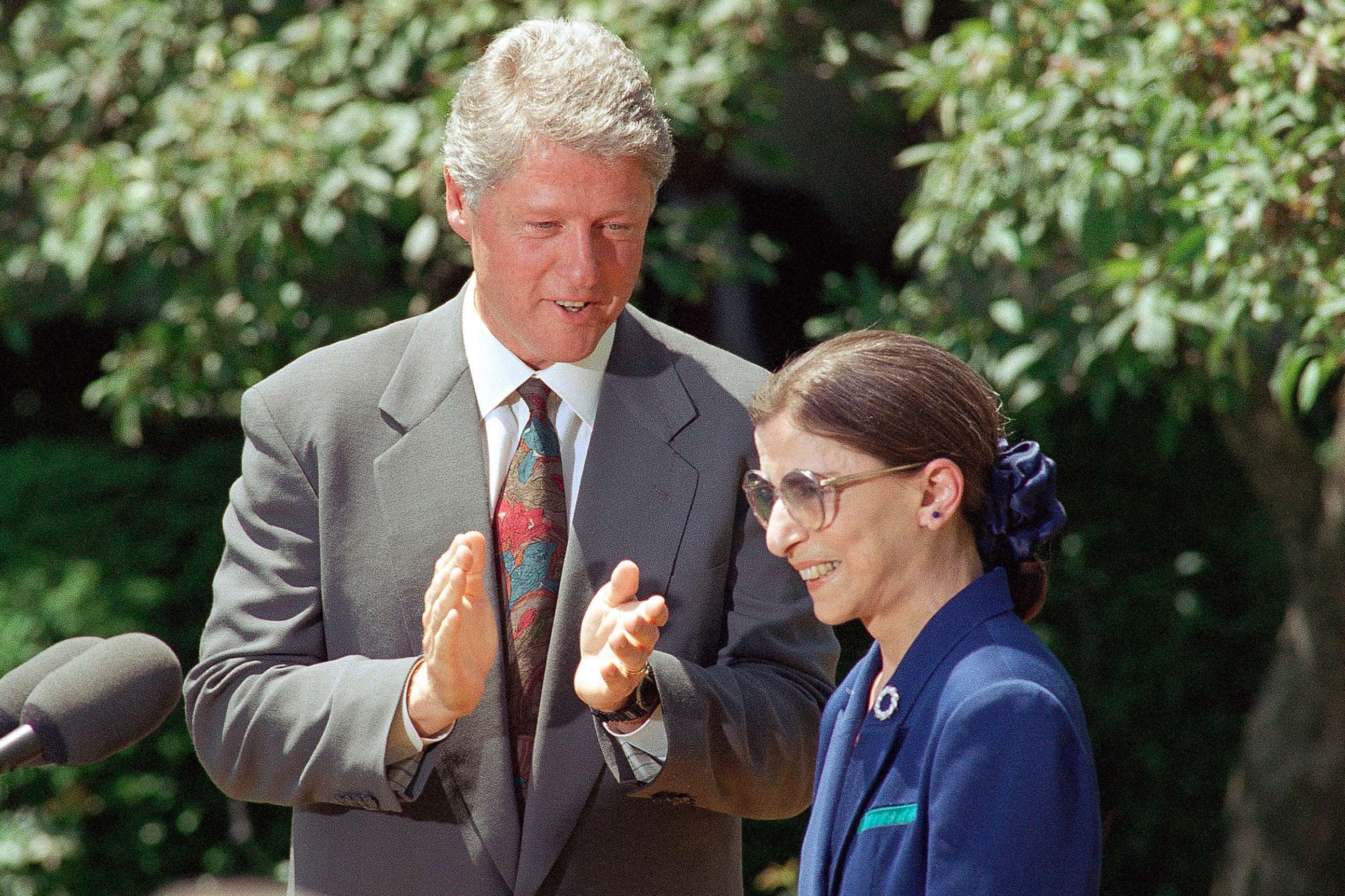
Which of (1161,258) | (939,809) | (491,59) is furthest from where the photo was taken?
(1161,258)

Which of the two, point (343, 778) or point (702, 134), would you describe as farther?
point (702, 134)

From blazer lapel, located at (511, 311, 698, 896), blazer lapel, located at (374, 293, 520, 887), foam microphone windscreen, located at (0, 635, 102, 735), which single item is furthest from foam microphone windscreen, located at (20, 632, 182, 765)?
blazer lapel, located at (511, 311, 698, 896)

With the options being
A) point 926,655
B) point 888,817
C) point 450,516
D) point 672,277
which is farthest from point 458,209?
point 672,277

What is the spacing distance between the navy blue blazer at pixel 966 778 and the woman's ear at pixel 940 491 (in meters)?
0.10

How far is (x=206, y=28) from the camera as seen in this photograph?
5109 mm

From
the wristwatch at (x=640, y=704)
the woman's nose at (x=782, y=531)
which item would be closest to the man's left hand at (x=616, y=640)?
the wristwatch at (x=640, y=704)

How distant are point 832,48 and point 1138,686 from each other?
7.11ft

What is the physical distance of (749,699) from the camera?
2156 mm

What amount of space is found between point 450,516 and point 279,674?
0.32 meters

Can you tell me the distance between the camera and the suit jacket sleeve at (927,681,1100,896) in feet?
5.48

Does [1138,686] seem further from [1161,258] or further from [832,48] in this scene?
[832,48]

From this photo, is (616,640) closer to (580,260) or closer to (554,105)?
(580,260)

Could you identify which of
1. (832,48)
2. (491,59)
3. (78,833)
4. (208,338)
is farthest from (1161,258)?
(78,833)

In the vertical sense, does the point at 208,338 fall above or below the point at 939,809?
below
